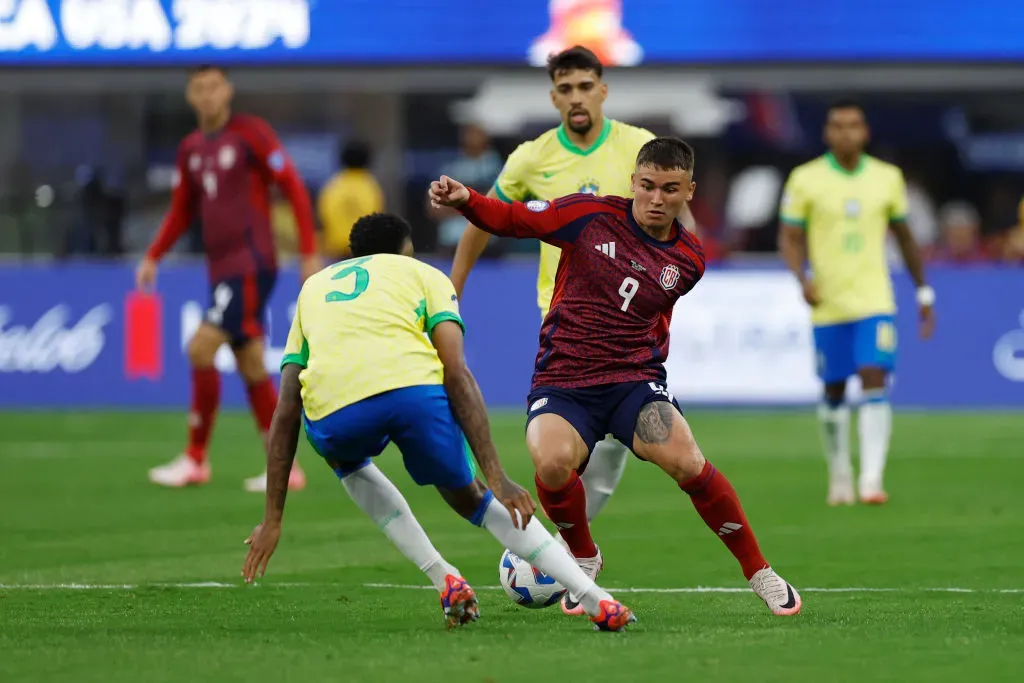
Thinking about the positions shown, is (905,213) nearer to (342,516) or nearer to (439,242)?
(342,516)

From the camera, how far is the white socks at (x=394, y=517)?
733cm

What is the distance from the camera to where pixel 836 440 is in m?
12.0

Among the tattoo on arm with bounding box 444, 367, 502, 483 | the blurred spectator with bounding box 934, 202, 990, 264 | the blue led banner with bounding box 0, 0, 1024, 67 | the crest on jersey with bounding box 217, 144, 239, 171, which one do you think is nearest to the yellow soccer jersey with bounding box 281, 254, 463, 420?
the tattoo on arm with bounding box 444, 367, 502, 483

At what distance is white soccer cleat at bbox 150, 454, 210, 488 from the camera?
43.3ft

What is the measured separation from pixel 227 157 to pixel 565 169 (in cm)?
471


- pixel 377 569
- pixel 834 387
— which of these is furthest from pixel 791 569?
pixel 834 387

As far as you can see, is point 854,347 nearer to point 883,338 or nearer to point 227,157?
point 883,338

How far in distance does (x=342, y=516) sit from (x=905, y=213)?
4077 millimetres

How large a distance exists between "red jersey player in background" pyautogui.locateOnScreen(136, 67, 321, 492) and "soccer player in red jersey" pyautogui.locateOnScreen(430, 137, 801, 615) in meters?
5.29

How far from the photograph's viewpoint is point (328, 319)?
7.05 metres

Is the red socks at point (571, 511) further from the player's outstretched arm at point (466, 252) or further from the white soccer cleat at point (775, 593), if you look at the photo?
the player's outstretched arm at point (466, 252)

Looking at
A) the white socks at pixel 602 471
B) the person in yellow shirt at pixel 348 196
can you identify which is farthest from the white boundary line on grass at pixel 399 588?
the person in yellow shirt at pixel 348 196

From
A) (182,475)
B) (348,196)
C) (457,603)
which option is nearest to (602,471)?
(457,603)

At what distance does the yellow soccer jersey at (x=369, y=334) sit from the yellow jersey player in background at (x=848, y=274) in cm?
548
